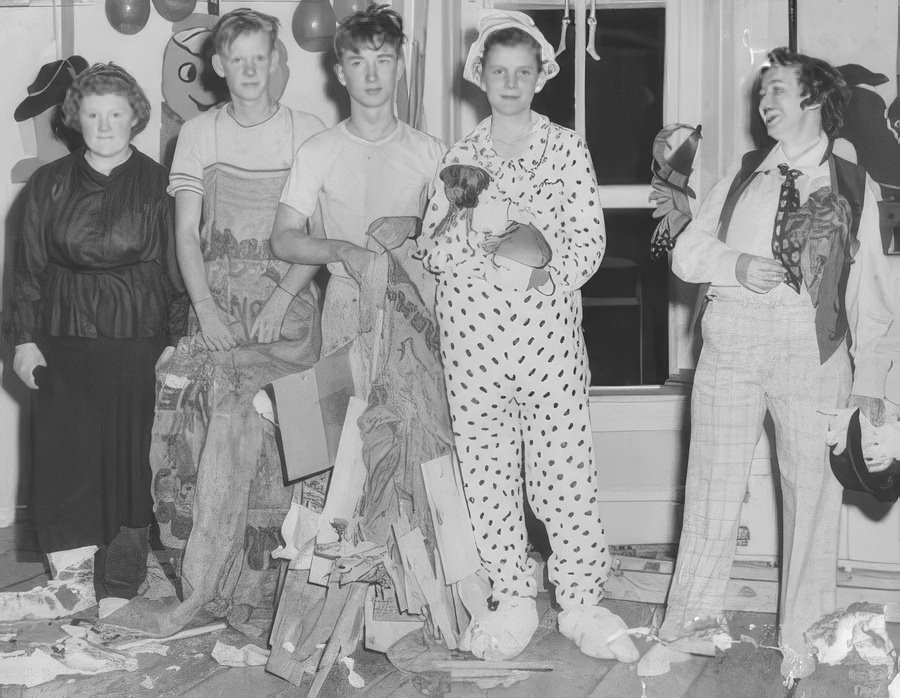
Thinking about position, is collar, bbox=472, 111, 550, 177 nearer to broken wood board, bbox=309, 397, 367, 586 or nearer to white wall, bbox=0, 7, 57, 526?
broken wood board, bbox=309, 397, 367, 586

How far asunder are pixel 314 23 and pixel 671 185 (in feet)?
3.96

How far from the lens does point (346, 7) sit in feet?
11.3

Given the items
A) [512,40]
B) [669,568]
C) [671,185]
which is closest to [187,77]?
[512,40]

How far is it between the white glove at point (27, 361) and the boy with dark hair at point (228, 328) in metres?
0.39

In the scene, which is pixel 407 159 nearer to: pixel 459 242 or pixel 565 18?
pixel 459 242

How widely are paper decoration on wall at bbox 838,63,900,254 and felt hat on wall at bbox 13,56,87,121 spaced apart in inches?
90.5

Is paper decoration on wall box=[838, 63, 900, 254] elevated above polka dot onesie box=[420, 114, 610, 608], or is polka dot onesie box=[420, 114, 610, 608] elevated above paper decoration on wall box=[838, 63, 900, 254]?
paper decoration on wall box=[838, 63, 900, 254]

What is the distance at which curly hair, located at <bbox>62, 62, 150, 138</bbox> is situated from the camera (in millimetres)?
3311

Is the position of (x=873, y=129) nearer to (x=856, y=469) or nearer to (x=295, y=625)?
(x=856, y=469)

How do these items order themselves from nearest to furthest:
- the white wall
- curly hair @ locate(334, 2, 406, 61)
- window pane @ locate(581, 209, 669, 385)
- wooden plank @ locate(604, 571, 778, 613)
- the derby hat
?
the derby hat < curly hair @ locate(334, 2, 406, 61) < wooden plank @ locate(604, 571, 778, 613) < the white wall < window pane @ locate(581, 209, 669, 385)

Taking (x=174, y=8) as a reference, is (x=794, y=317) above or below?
below

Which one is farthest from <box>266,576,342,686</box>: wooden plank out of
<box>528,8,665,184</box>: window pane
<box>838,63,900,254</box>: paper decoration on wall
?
<box>838,63,900,254</box>: paper decoration on wall

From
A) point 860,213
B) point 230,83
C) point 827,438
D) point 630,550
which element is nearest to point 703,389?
point 827,438

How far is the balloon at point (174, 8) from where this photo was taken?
136 inches
